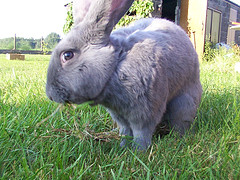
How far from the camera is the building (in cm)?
816

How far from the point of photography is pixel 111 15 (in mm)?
1605

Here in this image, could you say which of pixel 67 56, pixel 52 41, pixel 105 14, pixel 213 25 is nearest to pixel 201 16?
pixel 213 25

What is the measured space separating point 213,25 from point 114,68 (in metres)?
11.2

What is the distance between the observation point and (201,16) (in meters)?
8.20

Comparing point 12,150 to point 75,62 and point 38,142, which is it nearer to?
point 38,142

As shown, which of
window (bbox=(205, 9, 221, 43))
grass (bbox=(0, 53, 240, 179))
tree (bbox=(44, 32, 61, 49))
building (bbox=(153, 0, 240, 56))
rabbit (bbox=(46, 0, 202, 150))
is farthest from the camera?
window (bbox=(205, 9, 221, 43))

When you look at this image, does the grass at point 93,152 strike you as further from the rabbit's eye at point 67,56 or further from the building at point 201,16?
the building at point 201,16

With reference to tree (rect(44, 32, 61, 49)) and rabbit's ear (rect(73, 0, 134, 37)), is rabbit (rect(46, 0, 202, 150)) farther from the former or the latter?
tree (rect(44, 32, 61, 49))

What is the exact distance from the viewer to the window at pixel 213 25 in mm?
11062

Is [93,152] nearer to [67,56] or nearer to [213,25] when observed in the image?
[67,56]

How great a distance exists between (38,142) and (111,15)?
0.93 meters

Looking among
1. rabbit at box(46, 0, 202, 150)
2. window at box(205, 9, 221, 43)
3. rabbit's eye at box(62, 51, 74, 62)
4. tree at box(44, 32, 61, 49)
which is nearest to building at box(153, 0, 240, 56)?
window at box(205, 9, 221, 43)

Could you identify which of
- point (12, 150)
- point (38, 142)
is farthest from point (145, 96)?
point (12, 150)

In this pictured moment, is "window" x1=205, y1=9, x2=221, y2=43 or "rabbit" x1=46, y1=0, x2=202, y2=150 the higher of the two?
"window" x1=205, y1=9, x2=221, y2=43
